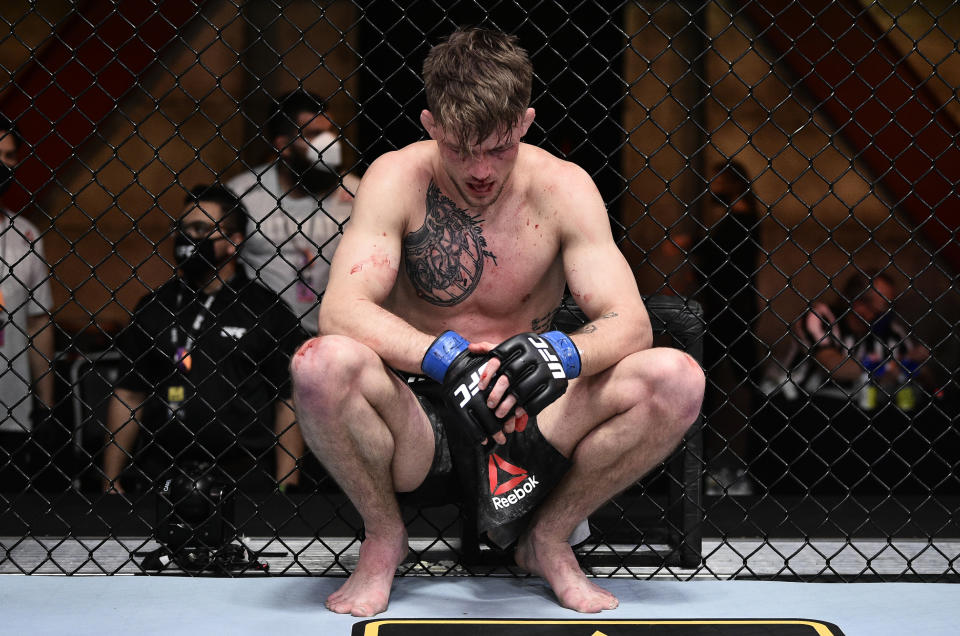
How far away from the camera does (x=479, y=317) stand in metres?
1.97

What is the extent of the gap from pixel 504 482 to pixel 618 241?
3.12 feet

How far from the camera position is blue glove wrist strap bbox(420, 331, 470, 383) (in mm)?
1682

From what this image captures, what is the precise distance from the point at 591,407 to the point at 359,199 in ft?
2.08

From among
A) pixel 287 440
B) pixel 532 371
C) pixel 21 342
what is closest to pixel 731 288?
pixel 287 440

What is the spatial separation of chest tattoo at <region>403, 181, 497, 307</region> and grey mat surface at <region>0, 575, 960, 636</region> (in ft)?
2.13

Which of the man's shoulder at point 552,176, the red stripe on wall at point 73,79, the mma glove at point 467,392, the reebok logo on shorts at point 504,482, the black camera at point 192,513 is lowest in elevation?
the black camera at point 192,513

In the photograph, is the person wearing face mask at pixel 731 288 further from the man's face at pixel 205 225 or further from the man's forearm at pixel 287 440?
the man's face at pixel 205 225

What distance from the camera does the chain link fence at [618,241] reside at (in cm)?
219

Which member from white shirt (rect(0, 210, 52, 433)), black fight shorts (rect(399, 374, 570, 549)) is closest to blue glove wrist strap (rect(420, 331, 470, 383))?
black fight shorts (rect(399, 374, 570, 549))

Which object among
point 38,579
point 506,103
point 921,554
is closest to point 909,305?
point 921,554

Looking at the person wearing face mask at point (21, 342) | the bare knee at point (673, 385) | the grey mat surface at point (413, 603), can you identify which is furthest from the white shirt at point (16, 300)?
the bare knee at point (673, 385)

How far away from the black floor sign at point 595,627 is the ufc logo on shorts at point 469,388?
445 millimetres

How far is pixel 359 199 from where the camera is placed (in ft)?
6.22

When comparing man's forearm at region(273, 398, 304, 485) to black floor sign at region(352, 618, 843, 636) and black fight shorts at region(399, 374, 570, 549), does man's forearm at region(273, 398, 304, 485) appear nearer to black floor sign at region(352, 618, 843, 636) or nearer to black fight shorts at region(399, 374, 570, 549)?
black fight shorts at region(399, 374, 570, 549)
